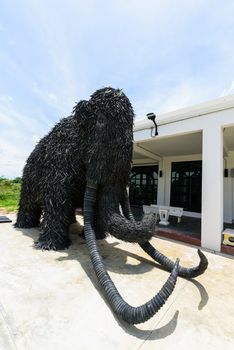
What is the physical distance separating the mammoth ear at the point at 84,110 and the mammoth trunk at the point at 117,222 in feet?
4.44

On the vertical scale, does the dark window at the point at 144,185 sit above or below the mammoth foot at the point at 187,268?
above

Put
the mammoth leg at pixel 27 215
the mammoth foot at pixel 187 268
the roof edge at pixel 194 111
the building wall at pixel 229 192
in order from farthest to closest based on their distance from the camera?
the building wall at pixel 229 192 < the mammoth leg at pixel 27 215 < the roof edge at pixel 194 111 < the mammoth foot at pixel 187 268

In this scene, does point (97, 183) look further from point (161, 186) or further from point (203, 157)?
point (161, 186)

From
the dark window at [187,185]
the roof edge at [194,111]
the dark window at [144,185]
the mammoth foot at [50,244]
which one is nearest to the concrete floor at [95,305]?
the mammoth foot at [50,244]

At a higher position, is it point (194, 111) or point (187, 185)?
point (194, 111)

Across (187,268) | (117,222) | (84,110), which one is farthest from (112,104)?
(187,268)

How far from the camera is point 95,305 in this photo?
216cm

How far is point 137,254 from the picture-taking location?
3.89 metres

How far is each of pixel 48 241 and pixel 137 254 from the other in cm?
192

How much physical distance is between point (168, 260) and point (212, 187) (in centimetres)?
230

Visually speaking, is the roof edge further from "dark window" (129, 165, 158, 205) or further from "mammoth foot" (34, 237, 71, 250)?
"dark window" (129, 165, 158, 205)

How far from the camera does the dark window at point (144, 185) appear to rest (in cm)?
1062

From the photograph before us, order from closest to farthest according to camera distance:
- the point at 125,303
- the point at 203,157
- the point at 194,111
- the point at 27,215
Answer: the point at 125,303, the point at 203,157, the point at 194,111, the point at 27,215

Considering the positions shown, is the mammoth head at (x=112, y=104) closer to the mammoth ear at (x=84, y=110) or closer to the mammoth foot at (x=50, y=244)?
the mammoth ear at (x=84, y=110)
